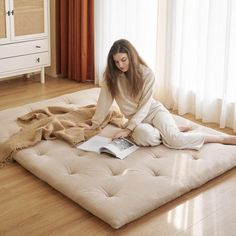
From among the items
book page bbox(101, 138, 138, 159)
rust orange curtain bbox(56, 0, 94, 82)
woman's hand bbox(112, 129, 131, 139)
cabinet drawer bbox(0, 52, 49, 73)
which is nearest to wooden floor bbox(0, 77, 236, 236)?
book page bbox(101, 138, 138, 159)

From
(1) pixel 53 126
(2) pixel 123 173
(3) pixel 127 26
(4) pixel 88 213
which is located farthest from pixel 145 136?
(3) pixel 127 26

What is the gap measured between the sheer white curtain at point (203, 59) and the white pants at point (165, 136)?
593 millimetres

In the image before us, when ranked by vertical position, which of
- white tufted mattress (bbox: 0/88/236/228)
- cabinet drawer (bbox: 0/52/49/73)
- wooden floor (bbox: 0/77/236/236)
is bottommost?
wooden floor (bbox: 0/77/236/236)

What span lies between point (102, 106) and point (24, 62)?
1.36 m

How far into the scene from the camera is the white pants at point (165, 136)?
3168 millimetres

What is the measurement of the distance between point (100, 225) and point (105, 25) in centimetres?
238

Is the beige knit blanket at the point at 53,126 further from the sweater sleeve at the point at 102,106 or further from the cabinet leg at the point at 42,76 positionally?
the cabinet leg at the point at 42,76

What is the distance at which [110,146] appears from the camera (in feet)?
10.2

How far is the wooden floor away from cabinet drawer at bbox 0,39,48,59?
147 cm

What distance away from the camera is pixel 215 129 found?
373cm

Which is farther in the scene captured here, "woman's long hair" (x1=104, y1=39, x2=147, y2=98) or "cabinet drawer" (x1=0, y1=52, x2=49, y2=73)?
"cabinet drawer" (x1=0, y1=52, x2=49, y2=73)

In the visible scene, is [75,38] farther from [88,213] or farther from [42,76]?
[88,213]

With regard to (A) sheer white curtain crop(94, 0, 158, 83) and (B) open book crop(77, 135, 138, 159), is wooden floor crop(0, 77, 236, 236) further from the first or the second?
(A) sheer white curtain crop(94, 0, 158, 83)

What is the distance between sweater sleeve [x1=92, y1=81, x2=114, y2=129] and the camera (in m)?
3.35
